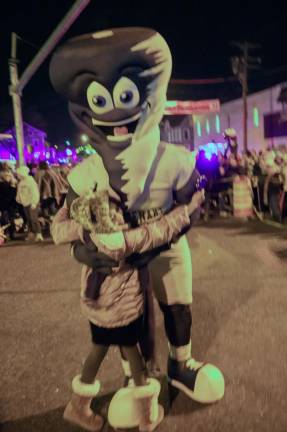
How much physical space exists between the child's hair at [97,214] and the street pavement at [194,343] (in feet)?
3.77

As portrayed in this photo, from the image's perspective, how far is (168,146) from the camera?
246cm

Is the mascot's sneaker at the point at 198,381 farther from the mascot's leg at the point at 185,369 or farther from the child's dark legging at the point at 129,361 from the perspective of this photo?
the child's dark legging at the point at 129,361

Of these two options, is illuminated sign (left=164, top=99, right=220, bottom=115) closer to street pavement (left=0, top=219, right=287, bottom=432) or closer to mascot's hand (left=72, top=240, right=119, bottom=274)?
street pavement (left=0, top=219, right=287, bottom=432)

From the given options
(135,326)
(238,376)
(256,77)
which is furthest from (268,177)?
(256,77)

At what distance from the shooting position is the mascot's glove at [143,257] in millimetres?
2340

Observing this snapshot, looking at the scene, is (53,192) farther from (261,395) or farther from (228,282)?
(261,395)

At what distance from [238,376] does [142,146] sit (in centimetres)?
164

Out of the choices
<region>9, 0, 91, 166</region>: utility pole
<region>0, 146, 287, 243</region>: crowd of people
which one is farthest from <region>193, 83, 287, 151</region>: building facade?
<region>9, 0, 91, 166</region>: utility pole

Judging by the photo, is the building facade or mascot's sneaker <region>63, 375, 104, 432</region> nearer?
mascot's sneaker <region>63, 375, 104, 432</region>

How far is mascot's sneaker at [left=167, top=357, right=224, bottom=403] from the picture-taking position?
2609 millimetres

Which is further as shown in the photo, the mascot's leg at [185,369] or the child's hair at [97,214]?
the mascot's leg at [185,369]

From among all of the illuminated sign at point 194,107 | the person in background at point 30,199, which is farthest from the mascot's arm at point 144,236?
the illuminated sign at point 194,107

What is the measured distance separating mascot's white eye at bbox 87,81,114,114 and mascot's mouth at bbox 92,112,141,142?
0.07 m

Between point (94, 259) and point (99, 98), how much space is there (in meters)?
0.81
